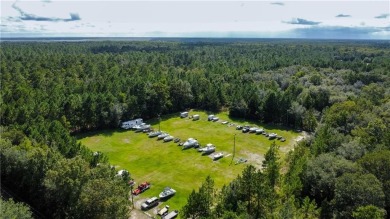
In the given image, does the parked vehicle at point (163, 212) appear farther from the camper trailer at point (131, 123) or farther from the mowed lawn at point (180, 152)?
the camper trailer at point (131, 123)

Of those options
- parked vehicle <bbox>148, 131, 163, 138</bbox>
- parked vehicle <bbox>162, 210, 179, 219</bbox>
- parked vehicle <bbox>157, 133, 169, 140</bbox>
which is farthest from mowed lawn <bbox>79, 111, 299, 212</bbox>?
parked vehicle <bbox>162, 210, 179, 219</bbox>

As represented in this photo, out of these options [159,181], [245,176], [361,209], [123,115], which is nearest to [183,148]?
[159,181]

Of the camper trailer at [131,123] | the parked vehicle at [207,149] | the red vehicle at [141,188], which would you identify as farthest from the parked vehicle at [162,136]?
the red vehicle at [141,188]

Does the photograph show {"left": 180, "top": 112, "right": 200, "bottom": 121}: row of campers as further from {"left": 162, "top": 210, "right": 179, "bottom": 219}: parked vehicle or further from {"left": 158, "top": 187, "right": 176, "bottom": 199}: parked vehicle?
{"left": 162, "top": 210, "right": 179, "bottom": 219}: parked vehicle

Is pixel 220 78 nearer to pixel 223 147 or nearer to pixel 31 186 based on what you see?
pixel 223 147

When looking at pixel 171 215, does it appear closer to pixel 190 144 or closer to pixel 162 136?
pixel 190 144

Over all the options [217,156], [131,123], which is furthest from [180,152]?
[131,123]
